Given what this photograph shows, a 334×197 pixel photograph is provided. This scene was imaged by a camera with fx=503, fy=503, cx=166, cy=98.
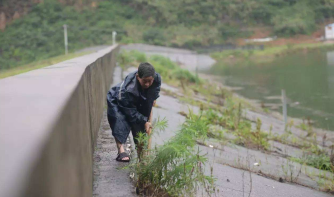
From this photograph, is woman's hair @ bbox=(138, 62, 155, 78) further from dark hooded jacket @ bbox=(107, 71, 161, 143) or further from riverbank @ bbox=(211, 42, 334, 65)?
riverbank @ bbox=(211, 42, 334, 65)

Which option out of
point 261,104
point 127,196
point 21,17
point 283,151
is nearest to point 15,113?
point 127,196

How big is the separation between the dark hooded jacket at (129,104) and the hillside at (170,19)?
47.7 metres

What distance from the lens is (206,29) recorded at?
211ft

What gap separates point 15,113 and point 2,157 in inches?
19.0

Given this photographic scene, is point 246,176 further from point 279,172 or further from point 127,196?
point 127,196

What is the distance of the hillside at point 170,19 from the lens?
188ft

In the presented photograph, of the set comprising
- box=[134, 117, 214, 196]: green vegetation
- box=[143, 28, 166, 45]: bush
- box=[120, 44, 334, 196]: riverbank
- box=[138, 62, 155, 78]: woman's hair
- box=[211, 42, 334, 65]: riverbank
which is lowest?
box=[211, 42, 334, 65]: riverbank

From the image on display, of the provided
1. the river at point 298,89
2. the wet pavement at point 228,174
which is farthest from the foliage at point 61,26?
the wet pavement at point 228,174

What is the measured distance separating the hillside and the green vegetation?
48.4 m

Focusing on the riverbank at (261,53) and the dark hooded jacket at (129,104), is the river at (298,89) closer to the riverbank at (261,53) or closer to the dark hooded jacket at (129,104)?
the dark hooded jacket at (129,104)

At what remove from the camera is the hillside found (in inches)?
2251

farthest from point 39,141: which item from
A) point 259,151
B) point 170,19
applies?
point 170,19

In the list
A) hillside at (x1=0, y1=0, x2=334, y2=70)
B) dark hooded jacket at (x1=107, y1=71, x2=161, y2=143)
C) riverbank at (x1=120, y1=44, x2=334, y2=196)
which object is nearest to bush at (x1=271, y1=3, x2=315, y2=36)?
hillside at (x1=0, y1=0, x2=334, y2=70)

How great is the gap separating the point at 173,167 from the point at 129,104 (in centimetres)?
92
